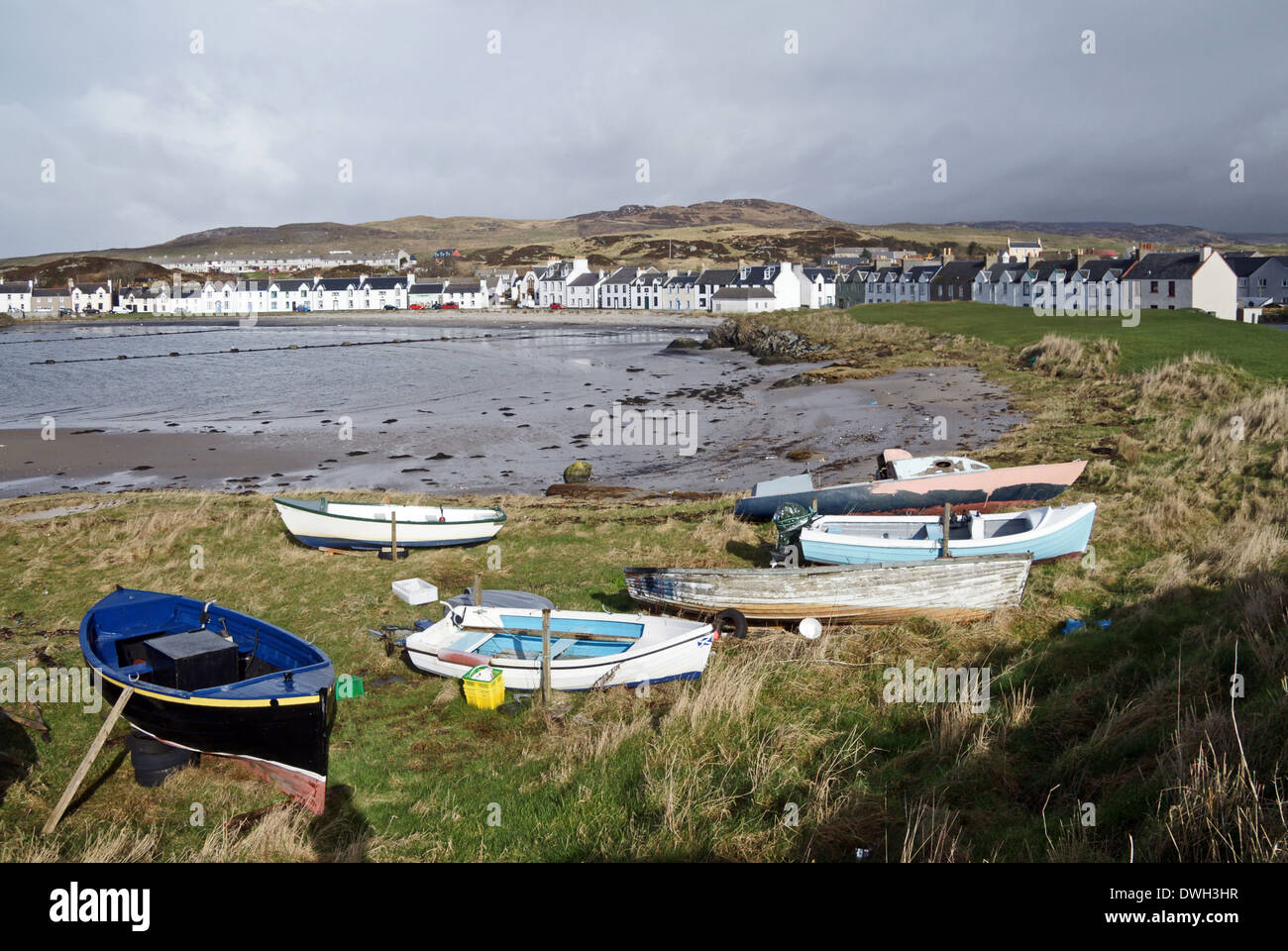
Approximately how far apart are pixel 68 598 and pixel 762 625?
1212cm

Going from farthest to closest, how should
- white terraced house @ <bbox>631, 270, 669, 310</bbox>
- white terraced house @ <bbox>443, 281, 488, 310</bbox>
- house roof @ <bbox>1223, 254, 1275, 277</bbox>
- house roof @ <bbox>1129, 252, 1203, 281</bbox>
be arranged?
white terraced house @ <bbox>443, 281, 488, 310</bbox>, white terraced house @ <bbox>631, 270, 669, 310</bbox>, house roof @ <bbox>1223, 254, 1275, 277</bbox>, house roof @ <bbox>1129, 252, 1203, 281</bbox>

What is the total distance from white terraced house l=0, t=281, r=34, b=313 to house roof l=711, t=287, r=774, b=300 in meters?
129

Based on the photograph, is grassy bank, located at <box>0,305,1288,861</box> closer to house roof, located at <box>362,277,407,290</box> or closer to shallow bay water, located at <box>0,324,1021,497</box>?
shallow bay water, located at <box>0,324,1021,497</box>

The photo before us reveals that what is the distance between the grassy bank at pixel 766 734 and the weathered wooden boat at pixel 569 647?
0.97ft

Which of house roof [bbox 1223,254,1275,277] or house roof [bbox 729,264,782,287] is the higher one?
house roof [bbox 729,264,782,287]

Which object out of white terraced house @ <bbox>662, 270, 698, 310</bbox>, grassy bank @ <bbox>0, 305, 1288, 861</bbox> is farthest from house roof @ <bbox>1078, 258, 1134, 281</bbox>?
Answer: grassy bank @ <bbox>0, 305, 1288, 861</bbox>

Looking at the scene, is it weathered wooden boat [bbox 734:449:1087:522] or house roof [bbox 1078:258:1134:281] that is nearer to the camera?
weathered wooden boat [bbox 734:449:1087:522]

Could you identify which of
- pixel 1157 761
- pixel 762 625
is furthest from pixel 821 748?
pixel 762 625

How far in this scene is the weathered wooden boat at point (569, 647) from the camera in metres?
11.4

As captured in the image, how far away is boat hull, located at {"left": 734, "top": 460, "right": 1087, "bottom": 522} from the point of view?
1897 cm

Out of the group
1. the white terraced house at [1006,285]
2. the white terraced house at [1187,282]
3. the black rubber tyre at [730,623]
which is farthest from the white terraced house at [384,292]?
the black rubber tyre at [730,623]

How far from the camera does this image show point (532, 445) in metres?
35.7

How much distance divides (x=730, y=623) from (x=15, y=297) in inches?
7573

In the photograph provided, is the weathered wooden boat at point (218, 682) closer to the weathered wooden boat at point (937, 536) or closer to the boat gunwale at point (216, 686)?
the boat gunwale at point (216, 686)
